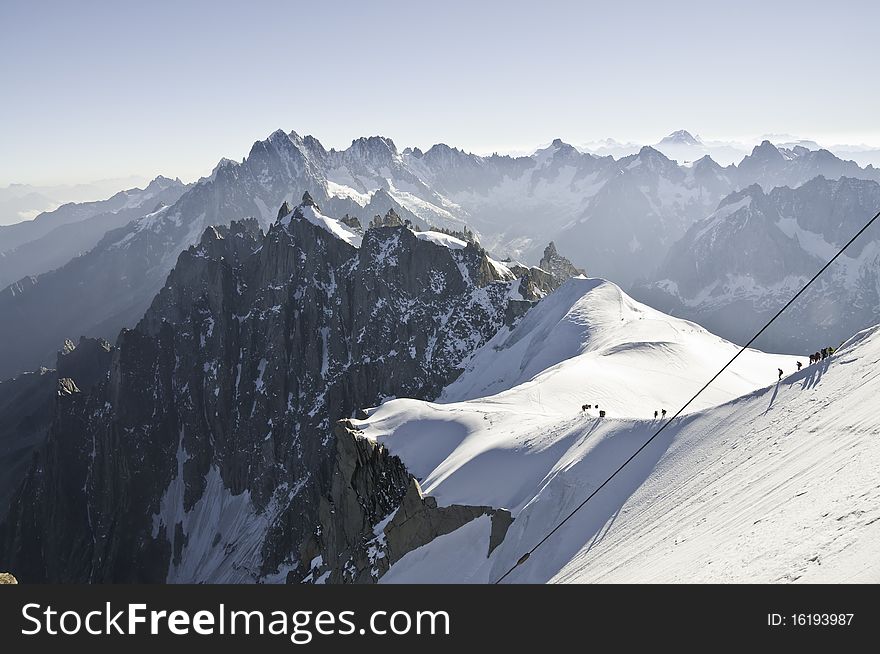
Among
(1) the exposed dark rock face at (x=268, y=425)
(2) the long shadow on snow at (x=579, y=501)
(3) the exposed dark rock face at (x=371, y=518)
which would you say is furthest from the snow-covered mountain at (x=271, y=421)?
(2) the long shadow on snow at (x=579, y=501)

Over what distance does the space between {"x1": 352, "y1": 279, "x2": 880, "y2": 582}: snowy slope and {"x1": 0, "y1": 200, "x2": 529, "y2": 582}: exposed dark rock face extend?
85.8m

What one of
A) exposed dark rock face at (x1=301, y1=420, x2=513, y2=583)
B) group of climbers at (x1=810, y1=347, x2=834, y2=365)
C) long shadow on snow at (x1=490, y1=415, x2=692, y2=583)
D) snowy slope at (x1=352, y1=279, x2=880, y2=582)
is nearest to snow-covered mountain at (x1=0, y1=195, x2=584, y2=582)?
exposed dark rock face at (x1=301, y1=420, x2=513, y2=583)

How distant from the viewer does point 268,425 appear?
190375 mm

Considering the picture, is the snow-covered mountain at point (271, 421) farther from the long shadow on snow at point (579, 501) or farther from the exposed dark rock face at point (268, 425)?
the long shadow on snow at point (579, 501)

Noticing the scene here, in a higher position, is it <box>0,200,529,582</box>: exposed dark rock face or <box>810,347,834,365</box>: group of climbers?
<box>810,347,834,365</box>: group of climbers

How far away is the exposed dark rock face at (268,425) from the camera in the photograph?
15825 cm

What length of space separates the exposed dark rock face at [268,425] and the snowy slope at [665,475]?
282 ft

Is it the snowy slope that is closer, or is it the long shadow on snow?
the snowy slope

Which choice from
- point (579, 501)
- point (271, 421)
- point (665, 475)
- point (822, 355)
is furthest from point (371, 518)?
point (271, 421)

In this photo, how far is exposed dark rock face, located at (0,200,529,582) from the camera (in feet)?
519

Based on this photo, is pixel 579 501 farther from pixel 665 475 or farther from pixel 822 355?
pixel 822 355

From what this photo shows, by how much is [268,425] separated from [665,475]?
569 feet

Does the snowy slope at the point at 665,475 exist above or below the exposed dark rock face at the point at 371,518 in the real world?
above

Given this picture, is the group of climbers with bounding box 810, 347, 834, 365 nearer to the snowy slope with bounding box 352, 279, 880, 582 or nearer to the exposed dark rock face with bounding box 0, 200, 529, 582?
the snowy slope with bounding box 352, 279, 880, 582
